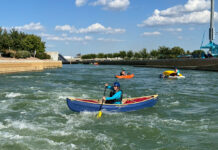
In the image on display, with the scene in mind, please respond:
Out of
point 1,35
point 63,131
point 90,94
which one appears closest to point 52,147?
point 63,131

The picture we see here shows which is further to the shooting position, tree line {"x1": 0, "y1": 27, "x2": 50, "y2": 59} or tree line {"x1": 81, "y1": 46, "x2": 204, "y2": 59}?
tree line {"x1": 81, "y1": 46, "x2": 204, "y2": 59}

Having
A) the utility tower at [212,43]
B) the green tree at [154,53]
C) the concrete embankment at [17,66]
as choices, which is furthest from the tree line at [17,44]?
the green tree at [154,53]

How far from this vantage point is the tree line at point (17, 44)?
234 ft

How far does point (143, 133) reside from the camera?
10797mm

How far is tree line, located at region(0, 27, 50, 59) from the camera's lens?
71.2 metres

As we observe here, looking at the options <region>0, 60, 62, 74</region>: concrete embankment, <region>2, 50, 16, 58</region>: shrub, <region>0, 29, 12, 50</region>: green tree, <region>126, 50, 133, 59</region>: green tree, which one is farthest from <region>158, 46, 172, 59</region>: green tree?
<region>0, 60, 62, 74</region>: concrete embankment

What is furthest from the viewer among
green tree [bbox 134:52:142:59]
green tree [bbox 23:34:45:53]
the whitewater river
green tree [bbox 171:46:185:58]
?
green tree [bbox 134:52:142:59]

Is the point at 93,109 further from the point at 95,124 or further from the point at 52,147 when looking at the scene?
the point at 52,147

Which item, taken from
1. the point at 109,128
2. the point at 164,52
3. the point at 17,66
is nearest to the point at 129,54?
the point at 164,52

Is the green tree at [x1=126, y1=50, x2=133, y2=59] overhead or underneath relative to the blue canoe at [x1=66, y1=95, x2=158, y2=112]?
overhead

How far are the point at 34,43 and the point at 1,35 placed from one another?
21.1 meters

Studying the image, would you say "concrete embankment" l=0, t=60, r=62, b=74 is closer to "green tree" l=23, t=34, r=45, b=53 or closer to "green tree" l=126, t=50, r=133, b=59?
"green tree" l=23, t=34, r=45, b=53

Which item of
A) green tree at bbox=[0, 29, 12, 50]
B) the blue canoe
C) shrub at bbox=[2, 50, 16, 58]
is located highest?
green tree at bbox=[0, 29, 12, 50]

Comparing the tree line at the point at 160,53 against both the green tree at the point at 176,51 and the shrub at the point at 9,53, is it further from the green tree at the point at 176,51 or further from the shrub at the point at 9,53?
the shrub at the point at 9,53
